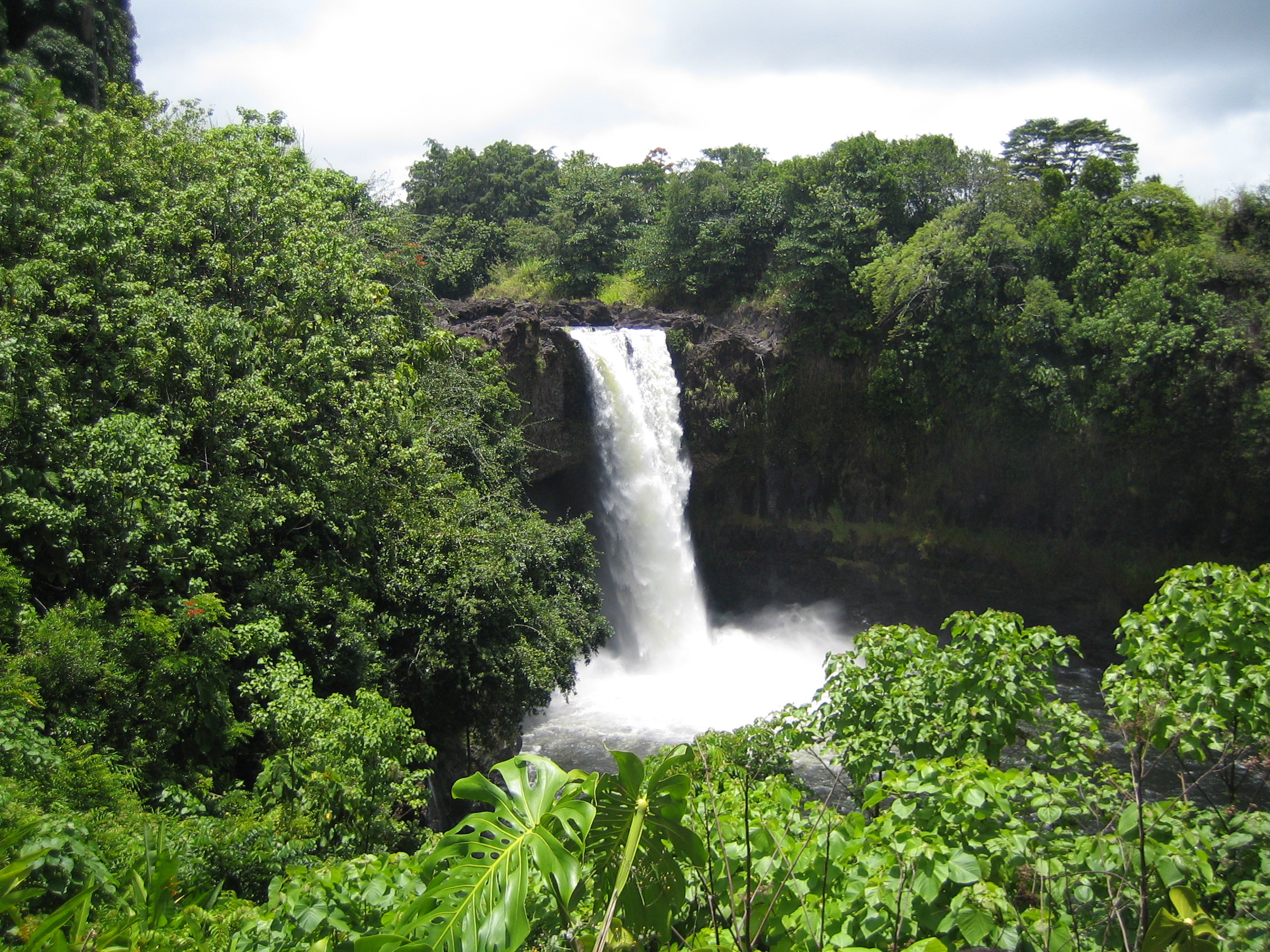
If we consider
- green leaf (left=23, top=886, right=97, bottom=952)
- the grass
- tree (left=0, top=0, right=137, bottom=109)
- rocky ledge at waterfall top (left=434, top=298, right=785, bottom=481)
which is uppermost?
tree (left=0, top=0, right=137, bottom=109)

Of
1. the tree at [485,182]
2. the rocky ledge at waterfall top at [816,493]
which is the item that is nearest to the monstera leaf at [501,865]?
the rocky ledge at waterfall top at [816,493]

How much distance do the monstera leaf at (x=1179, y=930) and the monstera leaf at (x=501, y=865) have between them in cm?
122

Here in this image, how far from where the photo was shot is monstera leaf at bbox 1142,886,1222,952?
1.69 metres

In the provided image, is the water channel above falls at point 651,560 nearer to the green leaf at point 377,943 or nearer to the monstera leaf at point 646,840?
→ the monstera leaf at point 646,840

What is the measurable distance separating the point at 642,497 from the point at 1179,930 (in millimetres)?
18155

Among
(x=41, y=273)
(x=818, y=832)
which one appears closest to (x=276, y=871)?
(x=818, y=832)

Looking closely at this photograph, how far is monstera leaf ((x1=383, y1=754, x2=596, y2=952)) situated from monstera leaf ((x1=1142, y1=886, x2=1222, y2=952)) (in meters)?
1.22

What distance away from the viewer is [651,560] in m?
20.0

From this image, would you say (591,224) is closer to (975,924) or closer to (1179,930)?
(975,924)

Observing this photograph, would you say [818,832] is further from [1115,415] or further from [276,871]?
[1115,415]

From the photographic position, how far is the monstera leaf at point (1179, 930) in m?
1.69

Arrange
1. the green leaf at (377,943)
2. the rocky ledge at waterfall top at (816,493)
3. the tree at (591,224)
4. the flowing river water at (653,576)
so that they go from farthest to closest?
the tree at (591,224)
the rocky ledge at waterfall top at (816,493)
the flowing river water at (653,576)
the green leaf at (377,943)

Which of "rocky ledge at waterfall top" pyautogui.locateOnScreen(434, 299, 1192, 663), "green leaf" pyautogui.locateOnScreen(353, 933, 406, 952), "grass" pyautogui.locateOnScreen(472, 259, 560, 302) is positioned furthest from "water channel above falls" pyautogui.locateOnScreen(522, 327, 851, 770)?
"green leaf" pyautogui.locateOnScreen(353, 933, 406, 952)

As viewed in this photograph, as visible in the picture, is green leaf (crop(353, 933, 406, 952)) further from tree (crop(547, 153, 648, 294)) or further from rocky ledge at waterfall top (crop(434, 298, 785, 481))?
tree (crop(547, 153, 648, 294))
